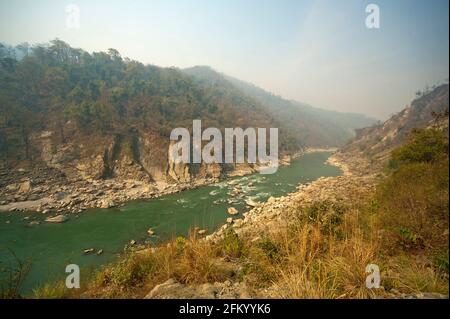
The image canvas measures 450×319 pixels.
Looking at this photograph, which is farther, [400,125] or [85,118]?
[400,125]

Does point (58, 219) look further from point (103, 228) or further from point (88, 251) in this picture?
point (88, 251)

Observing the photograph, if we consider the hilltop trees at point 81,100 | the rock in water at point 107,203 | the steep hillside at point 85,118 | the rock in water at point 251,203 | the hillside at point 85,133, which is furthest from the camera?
the hilltop trees at point 81,100

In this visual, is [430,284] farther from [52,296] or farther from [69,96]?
[69,96]

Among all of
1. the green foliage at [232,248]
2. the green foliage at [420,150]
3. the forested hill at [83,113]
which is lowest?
the green foliage at [232,248]

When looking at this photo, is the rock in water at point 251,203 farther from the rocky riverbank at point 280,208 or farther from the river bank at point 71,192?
the river bank at point 71,192

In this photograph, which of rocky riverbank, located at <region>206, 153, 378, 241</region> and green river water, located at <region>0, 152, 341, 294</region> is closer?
rocky riverbank, located at <region>206, 153, 378, 241</region>

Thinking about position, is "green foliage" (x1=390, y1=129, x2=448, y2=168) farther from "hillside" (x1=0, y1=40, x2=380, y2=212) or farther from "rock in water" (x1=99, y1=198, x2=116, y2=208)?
"rock in water" (x1=99, y1=198, x2=116, y2=208)

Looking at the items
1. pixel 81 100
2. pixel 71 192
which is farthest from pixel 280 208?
pixel 81 100

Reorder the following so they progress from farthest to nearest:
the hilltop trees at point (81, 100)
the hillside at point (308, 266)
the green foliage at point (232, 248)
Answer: the hilltop trees at point (81, 100) → the green foliage at point (232, 248) → the hillside at point (308, 266)

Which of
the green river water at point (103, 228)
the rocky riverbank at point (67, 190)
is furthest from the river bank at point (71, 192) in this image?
the green river water at point (103, 228)

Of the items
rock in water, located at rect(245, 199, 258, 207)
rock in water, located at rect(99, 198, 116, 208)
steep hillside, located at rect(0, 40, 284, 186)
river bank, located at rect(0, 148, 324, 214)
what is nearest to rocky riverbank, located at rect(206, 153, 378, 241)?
rock in water, located at rect(245, 199, 258, 207)
